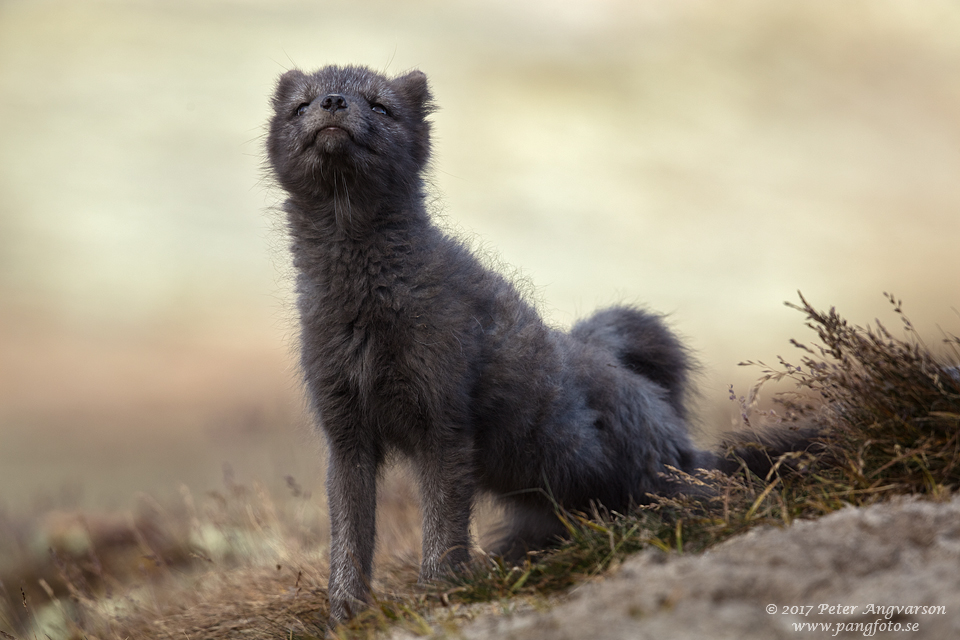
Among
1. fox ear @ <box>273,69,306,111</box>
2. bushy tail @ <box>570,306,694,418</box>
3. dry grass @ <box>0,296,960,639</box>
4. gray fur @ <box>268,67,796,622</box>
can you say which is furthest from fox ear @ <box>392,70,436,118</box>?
dry grass @ <box>0,296,960,639</box>

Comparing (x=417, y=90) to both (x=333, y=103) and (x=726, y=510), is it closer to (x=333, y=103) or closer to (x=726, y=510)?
(x=333, y=103)

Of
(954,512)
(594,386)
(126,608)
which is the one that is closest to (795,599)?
(954,512)

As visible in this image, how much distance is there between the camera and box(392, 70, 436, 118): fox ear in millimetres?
4008

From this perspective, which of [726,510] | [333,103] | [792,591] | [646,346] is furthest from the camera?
[646,346]

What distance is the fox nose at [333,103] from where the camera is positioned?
3520 millimetres

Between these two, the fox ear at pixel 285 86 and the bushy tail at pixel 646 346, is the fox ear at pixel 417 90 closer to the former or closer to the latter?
the fox ear at pixel 285 86

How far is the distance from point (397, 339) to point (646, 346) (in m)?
2.02

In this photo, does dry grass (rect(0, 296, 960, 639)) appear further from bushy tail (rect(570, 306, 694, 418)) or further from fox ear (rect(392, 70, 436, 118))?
fox ear (rect(392, 70, 436, 118))

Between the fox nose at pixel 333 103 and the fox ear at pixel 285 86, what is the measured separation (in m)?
0.46

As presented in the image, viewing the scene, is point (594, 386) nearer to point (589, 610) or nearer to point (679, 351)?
point (679, 351)

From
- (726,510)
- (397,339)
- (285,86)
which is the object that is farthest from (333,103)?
(726,510)

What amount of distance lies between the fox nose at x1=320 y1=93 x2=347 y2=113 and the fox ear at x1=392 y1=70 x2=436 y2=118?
1.69ft

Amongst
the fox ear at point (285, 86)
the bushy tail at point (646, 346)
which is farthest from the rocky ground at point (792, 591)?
the fox ear at point (285, 86)

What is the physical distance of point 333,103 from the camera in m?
3.52
